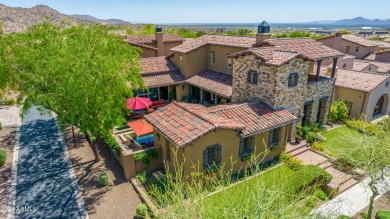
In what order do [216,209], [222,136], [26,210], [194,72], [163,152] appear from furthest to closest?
[194,72], [163,152], [222,136], [26,210], [216,209]

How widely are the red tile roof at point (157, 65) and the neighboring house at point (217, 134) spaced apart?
→ 1165 centimetres

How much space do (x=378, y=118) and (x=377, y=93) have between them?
3145 mm

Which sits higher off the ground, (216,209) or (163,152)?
(216,209)

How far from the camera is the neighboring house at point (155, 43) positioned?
3600cm

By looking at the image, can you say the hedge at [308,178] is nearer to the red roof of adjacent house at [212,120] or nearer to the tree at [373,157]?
the tree at [373,157]

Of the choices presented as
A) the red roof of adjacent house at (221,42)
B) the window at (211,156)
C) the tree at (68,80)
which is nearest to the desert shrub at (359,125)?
the red roof of adjacent house at (221,42)

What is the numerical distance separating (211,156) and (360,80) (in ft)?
65.2

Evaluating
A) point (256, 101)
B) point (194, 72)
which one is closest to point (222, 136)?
point (256, 101)

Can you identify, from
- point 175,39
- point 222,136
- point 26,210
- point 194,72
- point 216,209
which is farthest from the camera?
point 175,39

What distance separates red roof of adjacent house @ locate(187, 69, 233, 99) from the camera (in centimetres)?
2467

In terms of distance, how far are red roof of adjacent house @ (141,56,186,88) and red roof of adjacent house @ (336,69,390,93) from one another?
17.2 m

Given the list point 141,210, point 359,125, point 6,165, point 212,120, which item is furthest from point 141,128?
point 359,125

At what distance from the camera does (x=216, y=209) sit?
24.9ft

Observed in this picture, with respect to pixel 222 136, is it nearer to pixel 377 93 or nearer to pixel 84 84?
pixel 84 84
